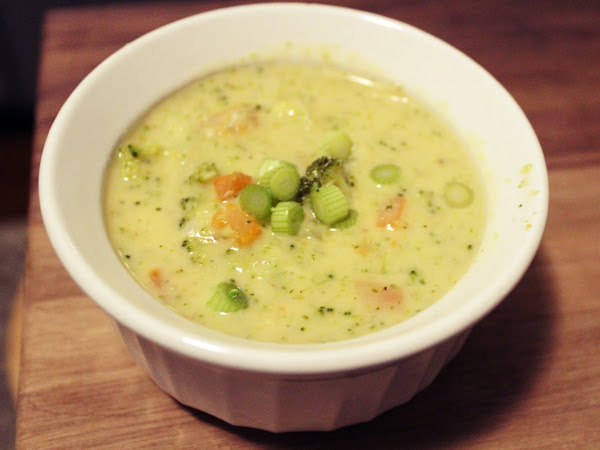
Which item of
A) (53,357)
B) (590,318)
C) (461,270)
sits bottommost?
(53,357)

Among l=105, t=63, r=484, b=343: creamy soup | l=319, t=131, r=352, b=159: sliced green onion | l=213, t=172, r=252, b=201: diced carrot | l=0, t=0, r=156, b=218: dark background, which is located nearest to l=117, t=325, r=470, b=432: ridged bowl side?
l=105, t=63, r=484, b=343: creamy soup

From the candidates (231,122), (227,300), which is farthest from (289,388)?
(231,122)

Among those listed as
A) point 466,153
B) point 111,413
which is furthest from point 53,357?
point 466,153

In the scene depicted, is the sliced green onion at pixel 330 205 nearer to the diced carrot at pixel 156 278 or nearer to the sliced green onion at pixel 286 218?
the sliced green onion at pixel 286 218

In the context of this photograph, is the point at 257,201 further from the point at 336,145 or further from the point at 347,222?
the point at 336,145

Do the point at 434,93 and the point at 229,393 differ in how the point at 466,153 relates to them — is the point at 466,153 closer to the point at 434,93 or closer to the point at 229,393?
the point at 434,93

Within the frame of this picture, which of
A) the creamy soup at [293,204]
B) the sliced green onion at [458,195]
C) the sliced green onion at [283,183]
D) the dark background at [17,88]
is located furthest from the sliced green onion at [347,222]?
the dark background at [17,88]

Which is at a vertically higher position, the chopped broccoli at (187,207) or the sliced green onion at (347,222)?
the sliced green onion at (347,222)
